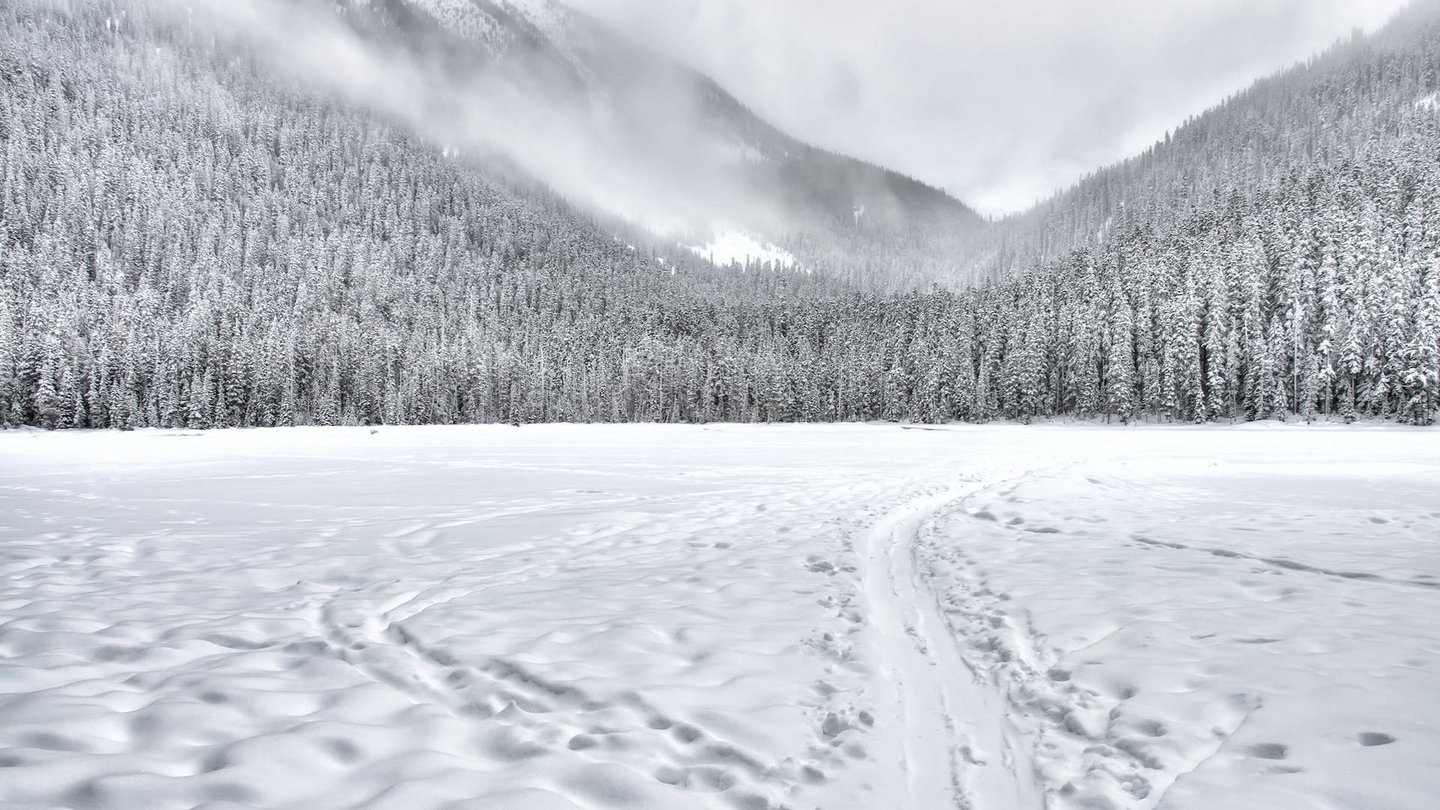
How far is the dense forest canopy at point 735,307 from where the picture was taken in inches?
2475

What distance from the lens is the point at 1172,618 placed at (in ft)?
18.8

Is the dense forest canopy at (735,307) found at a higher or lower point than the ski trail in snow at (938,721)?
higher

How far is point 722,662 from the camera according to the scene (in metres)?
4.96

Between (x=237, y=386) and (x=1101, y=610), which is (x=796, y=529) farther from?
(x=237, y=386)

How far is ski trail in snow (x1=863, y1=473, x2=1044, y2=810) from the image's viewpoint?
3301 millimetres

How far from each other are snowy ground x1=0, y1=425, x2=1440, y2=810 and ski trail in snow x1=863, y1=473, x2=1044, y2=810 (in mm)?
25

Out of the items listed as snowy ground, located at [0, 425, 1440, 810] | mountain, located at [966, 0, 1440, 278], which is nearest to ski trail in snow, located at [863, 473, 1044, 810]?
snowy ground, located at [0, 425, 1440, 810]

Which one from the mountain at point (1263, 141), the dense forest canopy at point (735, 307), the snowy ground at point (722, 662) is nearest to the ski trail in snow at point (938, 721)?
the snowy ground at point (722, 662)

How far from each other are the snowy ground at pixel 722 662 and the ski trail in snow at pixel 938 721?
0.03 metres

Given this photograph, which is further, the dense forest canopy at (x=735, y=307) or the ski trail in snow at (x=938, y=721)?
the dense forest canopy at (x=735, y=307)

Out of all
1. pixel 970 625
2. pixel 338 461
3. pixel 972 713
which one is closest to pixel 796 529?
pixel 970 625

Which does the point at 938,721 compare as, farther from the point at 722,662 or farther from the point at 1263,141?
the point at 1263,141

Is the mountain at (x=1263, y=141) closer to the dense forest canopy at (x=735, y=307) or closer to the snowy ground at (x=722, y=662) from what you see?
the dense forest canopy at (x=735, y=307)

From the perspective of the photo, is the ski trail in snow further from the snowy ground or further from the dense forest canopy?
the dense forest canopy
